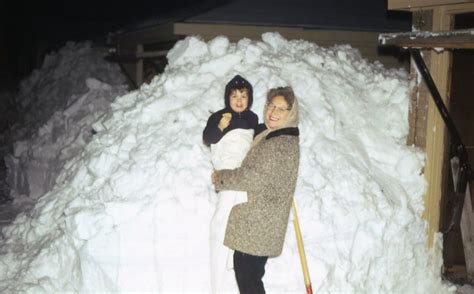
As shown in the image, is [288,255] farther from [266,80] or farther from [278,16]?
[278,16]

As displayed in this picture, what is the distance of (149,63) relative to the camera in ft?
41.7

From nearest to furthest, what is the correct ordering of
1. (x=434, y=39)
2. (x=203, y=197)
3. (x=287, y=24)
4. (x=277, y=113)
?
1. (x=277, y=113)
2. (x=434, y=39)
3. (x=203, y=197)
4. (x=287, y=24)

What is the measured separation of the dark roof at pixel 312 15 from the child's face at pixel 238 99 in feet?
16.9

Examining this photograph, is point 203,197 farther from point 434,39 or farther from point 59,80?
point 59,80

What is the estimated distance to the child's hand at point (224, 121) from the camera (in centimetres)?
441

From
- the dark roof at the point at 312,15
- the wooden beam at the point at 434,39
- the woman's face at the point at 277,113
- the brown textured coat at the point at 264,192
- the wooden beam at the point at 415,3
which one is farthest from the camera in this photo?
the dark roof at the point at 312,15

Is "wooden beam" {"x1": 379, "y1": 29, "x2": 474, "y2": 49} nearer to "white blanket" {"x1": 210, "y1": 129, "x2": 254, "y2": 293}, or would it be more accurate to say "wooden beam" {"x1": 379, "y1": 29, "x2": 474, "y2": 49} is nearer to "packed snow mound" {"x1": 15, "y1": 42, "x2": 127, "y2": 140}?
"white blanket" {"x1": 210, "y1": 129, "x2": 254, "y2": 293}

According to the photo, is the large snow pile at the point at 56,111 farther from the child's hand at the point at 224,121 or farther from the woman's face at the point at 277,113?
the woman's face at the point at 277,113

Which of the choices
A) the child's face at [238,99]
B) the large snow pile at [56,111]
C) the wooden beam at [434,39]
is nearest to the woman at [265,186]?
the child's face at [238,99]

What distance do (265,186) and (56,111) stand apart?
29.1 feet

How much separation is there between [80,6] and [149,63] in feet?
30.2

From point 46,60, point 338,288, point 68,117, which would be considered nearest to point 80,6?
point 46,60

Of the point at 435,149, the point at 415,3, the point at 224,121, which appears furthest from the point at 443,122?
the point at 224,121

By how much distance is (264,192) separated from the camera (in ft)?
13.4
